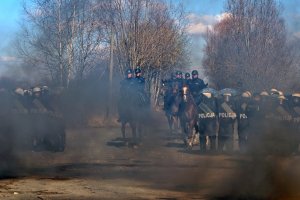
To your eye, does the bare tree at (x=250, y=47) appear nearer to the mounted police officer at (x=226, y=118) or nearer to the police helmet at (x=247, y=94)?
the police helmet at (x=247, y=94)

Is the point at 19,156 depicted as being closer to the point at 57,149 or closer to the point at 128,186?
the point at 57,149

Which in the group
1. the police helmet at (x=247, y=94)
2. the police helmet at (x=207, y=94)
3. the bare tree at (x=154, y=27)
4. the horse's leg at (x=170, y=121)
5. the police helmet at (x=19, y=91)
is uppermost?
the bare tree at (x=154, y=27)

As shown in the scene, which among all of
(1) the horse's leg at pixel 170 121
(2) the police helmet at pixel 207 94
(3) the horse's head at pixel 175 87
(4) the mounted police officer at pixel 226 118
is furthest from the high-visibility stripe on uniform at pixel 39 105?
(1) the horse's leg at pixel 170 121

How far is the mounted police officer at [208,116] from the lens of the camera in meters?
16.0

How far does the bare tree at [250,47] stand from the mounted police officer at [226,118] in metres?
4.38

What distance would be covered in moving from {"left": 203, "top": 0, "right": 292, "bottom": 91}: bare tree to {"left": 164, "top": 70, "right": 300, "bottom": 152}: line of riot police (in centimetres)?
99

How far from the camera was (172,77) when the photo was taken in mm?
18250

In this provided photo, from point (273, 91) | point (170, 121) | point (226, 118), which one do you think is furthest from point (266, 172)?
point (170, 121)

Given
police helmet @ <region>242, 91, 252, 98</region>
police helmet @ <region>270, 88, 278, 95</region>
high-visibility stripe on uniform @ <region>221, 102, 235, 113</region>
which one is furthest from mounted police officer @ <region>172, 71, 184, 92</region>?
police helmet @ <region>270, 88, 278, 95</region>

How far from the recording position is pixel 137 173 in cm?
1274

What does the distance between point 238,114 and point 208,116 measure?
108 cm

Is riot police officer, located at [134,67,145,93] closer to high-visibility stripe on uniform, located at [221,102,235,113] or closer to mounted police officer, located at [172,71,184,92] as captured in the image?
mounted police officer, located at [172,71,184,92]

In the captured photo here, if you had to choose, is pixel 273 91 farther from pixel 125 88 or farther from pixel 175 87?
pixel 175 87

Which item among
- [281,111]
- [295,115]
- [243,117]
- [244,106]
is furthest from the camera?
[244,106]
